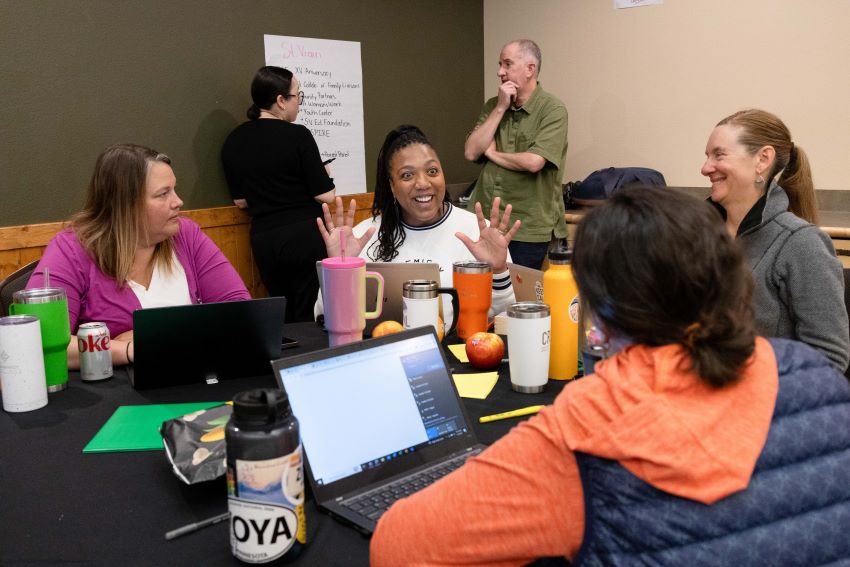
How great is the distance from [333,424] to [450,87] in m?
4.25

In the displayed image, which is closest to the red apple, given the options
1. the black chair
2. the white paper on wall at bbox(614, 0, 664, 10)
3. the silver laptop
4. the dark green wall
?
the silver laptop

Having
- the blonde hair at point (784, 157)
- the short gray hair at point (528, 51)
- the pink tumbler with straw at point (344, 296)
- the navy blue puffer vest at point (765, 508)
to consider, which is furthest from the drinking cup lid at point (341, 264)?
the short gray hair at point (528, 51)

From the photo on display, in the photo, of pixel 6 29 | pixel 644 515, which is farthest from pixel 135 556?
pixel 6 29

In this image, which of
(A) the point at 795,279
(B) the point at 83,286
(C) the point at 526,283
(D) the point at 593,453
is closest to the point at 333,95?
(B) the point at 83,286

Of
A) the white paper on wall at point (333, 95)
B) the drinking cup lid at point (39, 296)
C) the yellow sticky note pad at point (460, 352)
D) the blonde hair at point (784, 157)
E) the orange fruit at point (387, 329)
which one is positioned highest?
the white paper on wall at point (333, 95)

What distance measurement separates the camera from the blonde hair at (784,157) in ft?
6.86

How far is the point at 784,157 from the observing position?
2.10 m

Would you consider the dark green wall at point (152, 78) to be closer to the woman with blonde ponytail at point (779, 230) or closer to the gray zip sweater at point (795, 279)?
the woman with blonde ponytail at point (779, 230)

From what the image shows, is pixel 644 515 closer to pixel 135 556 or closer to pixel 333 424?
pixel 333 424

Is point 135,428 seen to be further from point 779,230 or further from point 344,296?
point 779,230

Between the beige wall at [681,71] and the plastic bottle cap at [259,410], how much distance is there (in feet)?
12.9

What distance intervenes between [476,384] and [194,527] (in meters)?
0.69

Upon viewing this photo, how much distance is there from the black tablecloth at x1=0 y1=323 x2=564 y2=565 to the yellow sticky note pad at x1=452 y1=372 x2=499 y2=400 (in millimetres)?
24

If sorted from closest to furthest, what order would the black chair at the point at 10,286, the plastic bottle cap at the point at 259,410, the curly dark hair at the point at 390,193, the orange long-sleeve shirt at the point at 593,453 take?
the orange long-sleeve shirt at the point at 593,453
the plastic bottle cap at the point at 259,410
the black chair at the point at 10,286
the curly dark hair at the point at 390,193
